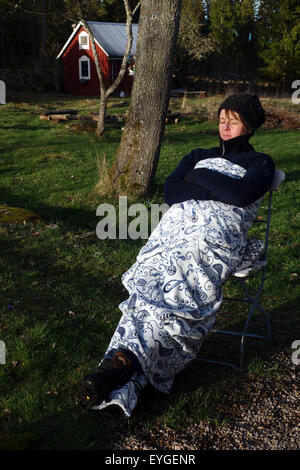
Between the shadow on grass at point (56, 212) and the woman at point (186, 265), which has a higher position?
the woman at point (186, 265)

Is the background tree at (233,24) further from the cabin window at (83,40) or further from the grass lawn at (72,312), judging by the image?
the grass lawn at (72,312)

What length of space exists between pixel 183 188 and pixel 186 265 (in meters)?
0.71

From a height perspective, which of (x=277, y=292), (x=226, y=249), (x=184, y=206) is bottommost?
(x=277, y=292)

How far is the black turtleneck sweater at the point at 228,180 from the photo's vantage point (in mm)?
3498

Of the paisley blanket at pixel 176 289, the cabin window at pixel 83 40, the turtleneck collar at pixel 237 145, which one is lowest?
the paisley blanket at pixel 176 289

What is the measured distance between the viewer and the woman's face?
378 cm

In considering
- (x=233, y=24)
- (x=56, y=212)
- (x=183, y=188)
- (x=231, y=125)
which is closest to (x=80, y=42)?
(x=233, y=24)

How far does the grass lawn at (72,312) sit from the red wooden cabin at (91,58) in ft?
80.8

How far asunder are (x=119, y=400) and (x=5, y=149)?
1174cm

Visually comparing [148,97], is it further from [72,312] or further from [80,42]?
[80,42]

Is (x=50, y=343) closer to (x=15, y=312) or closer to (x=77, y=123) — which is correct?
(x=15, y=312)

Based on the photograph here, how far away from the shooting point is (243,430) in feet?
9.39

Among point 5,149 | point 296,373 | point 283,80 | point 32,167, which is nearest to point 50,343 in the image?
point 296,373

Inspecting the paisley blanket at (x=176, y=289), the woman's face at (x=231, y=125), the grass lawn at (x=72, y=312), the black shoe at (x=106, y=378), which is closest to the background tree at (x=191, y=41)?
A: the grass lawn at (x=72, y=312)
